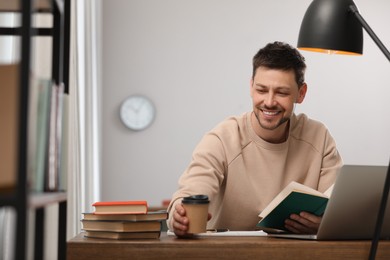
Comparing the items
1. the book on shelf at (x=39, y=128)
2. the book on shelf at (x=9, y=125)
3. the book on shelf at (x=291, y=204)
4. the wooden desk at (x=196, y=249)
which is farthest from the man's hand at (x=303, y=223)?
the book on shelf at (x=9, y=125)

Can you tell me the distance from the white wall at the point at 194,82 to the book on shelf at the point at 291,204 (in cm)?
388

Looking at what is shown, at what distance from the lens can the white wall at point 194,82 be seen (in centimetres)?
611

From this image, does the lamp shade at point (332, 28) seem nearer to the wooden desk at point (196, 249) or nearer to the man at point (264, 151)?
the man at point (264, 151)

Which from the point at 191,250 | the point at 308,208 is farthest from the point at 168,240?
the point at 308,208

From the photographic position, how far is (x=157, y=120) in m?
6.15

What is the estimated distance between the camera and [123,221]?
2.03 metres

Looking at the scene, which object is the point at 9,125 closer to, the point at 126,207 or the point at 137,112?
the point at 126,207

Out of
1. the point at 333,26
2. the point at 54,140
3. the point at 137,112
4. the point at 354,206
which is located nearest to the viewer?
the point at 54,140

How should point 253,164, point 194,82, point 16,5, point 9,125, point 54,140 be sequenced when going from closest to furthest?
point 9,125 < point 54,140 < point 16,5 < point 253,164 < point 194,82

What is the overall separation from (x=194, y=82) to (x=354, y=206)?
422 cm

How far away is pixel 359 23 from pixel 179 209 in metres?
0.89

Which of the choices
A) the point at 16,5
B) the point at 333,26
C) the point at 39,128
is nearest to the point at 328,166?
the point at 333,26

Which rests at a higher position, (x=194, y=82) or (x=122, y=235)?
(x=194, y=82)

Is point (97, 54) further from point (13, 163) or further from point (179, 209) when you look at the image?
point (13, 163)
